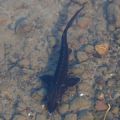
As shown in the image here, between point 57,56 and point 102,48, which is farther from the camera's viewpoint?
point 57,56

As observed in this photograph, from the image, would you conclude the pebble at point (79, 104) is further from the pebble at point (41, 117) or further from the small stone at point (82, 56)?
the small stone at point (82, 56)

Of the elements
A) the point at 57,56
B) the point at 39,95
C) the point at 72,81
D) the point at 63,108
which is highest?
the point at 57,56

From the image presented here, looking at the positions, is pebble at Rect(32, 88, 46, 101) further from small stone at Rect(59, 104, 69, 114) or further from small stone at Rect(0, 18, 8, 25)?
small stone at Rect(0, 18, 8, 25)

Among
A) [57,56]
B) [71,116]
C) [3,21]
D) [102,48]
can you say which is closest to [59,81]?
[71,116]

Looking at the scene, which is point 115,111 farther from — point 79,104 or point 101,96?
point 79,104

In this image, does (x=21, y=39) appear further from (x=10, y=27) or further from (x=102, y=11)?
(x=102, y=11)

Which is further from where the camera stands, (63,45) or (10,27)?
(10,27)

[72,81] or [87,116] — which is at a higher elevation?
[72,81]

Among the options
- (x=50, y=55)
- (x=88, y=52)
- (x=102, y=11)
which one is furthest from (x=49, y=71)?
(x=102, y=11)
